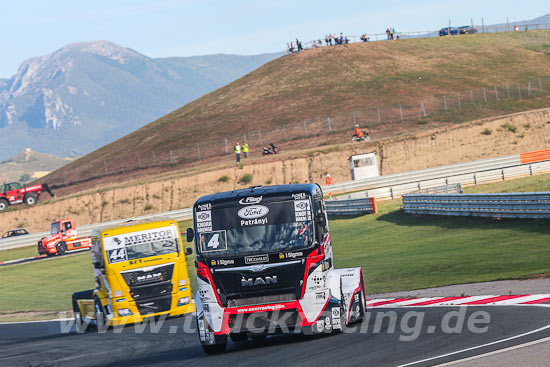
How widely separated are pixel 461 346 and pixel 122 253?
1070 cm

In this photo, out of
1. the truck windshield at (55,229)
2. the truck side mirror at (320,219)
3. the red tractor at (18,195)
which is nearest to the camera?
the truck side mirror at (320,219)

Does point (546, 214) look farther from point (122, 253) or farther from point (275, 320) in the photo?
point (275, 320)

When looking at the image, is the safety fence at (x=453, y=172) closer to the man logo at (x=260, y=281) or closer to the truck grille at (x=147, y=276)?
the truck grille at (x=147, y=276)

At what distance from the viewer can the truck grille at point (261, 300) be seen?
1222 cm

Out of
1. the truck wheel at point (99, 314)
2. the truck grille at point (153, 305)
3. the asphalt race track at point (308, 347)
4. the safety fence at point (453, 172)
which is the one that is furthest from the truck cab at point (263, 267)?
the safety fence at point (453, 172)

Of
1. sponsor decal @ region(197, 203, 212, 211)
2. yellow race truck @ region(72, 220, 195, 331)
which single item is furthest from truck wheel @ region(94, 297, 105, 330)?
sponsor decal @ region(197, 203, 212, 211)

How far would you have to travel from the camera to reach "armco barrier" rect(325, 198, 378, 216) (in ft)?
139

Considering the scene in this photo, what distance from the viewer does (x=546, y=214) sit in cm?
2558

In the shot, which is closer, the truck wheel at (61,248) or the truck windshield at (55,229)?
the truck wheel at (61,248)

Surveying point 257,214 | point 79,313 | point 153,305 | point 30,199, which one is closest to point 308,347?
point 257,214

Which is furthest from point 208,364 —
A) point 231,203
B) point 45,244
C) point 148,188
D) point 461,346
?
point 148,188

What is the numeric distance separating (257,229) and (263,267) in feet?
2.09

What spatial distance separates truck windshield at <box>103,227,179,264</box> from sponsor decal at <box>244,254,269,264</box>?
24.7 ft

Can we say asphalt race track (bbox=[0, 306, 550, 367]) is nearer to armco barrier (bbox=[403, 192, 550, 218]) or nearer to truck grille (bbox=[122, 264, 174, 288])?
truck grille (bbox=[122, 264, 174, 288])
